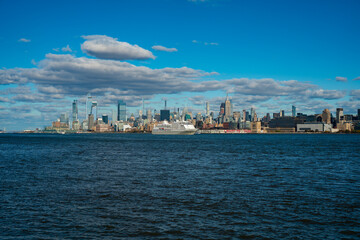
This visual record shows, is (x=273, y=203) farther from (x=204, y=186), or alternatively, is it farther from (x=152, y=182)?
(x=152, y=182)

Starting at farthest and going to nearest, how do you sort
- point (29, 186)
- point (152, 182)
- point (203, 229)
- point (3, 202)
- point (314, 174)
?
point (314, 174) < point (152, 182) < point (29, 186) < point (3, 202) < point (203, 229)

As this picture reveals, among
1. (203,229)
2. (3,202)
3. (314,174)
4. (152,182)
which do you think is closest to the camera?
(203,229)

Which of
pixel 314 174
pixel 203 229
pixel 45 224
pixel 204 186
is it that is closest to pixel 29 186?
pixel 45 224

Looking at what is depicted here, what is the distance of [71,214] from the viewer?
1958 cm

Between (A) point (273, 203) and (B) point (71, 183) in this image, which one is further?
(B) point (71, 183)

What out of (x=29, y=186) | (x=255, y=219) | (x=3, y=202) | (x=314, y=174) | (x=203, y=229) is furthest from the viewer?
(x=314, y=174)

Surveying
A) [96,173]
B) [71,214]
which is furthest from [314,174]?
[71,214]

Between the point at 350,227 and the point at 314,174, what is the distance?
70.5 feet

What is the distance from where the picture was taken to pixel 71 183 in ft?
101

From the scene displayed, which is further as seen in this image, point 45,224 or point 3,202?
point 3,202

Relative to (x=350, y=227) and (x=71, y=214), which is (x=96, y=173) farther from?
(x=350, y=227)

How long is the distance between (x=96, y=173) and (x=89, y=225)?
21.2m

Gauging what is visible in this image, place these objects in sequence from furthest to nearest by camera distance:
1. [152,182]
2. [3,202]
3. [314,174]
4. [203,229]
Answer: [314,174] < [152,182] < [3,202] < [203,229]

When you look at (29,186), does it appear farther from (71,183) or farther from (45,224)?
(45,224)
